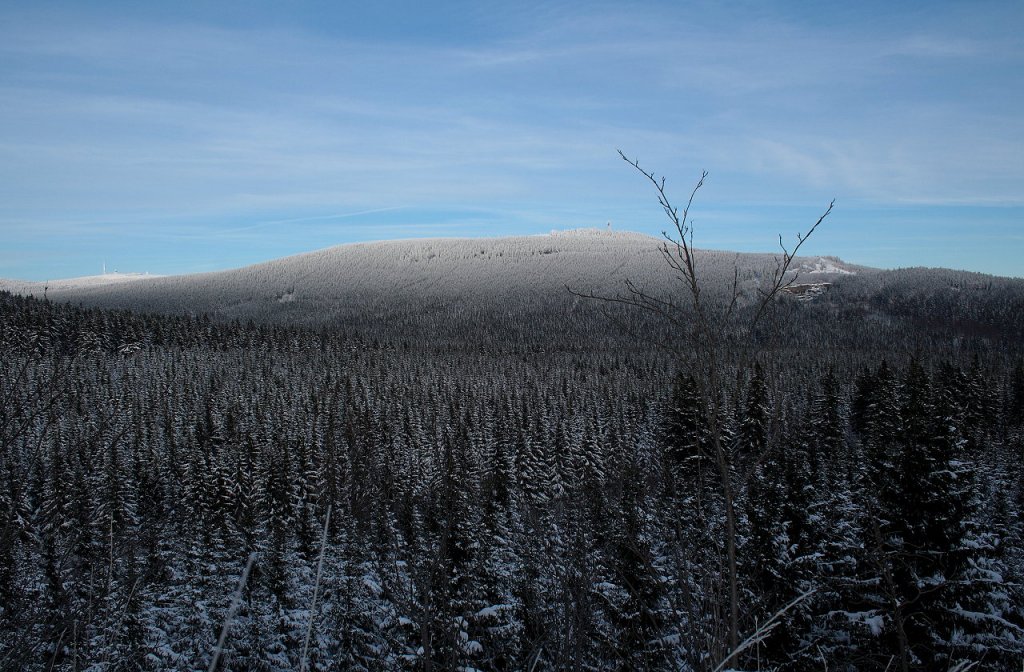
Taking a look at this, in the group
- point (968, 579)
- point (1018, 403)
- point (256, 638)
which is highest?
point (968, 579)

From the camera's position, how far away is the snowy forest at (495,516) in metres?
4.78

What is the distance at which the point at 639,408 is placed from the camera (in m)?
65.3

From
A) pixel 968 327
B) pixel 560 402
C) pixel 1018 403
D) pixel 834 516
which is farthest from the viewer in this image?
pixel 968 327

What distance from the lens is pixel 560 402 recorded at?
68250 mm

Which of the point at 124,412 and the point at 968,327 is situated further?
the point at 968,327

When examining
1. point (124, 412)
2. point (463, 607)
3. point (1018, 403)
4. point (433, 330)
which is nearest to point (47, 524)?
point (463, 607)

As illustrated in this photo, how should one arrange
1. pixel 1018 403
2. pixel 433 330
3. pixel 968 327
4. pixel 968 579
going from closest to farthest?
pixel 968 579
pixel 1018 403
pixel 968 327
pixel 433 330

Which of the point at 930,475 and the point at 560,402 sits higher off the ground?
the point at 930,475

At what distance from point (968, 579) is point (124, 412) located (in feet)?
234

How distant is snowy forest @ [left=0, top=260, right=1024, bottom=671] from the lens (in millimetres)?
4781

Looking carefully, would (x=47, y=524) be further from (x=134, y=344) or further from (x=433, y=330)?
(x=433, y=330)

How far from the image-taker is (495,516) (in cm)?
2916

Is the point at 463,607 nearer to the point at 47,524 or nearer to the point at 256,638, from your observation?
the point at 256,638

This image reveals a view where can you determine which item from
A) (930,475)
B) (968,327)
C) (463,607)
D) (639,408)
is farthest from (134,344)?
(968,327)
